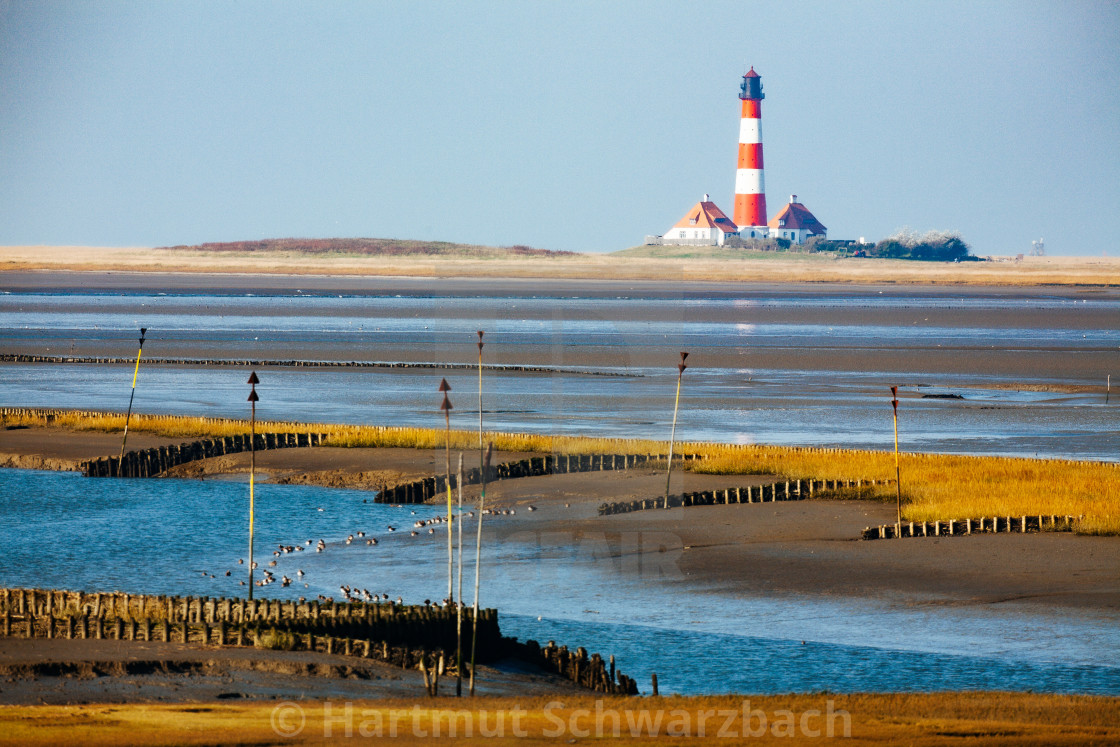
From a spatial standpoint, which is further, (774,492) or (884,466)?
(884,466)

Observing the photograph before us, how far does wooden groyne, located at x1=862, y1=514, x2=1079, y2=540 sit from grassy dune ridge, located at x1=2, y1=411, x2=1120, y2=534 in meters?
0.51

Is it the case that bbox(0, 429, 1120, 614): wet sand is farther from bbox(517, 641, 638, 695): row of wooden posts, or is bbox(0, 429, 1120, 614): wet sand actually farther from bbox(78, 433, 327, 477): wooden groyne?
bbox(517, 641, 638, 695): row of wooden posts

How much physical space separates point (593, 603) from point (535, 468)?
12672mm

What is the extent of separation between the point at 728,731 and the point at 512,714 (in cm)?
236

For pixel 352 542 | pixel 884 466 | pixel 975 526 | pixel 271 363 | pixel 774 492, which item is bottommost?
pixel 352 542

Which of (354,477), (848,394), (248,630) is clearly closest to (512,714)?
(248,630)

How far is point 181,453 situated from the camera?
38.1 meters

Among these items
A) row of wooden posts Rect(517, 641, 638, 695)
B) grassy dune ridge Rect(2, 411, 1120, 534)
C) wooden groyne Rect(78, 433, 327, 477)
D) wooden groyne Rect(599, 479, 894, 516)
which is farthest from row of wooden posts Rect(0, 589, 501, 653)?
wooden groyne Rect(78, 433, 327, 477)

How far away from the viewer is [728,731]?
571 inches

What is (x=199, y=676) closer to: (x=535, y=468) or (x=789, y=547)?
(x=789, y=547)

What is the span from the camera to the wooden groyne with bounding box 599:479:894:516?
3141 centimetres

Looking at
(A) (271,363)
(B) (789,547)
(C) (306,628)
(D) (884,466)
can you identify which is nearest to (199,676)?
(C) (306,628)

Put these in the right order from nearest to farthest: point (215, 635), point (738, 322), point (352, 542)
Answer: point (215, 635)
point (352, 542)
point (738, 322)

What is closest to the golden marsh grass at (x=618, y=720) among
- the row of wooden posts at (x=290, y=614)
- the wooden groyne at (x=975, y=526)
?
the row of wooden posts at (x=290, y=614)
